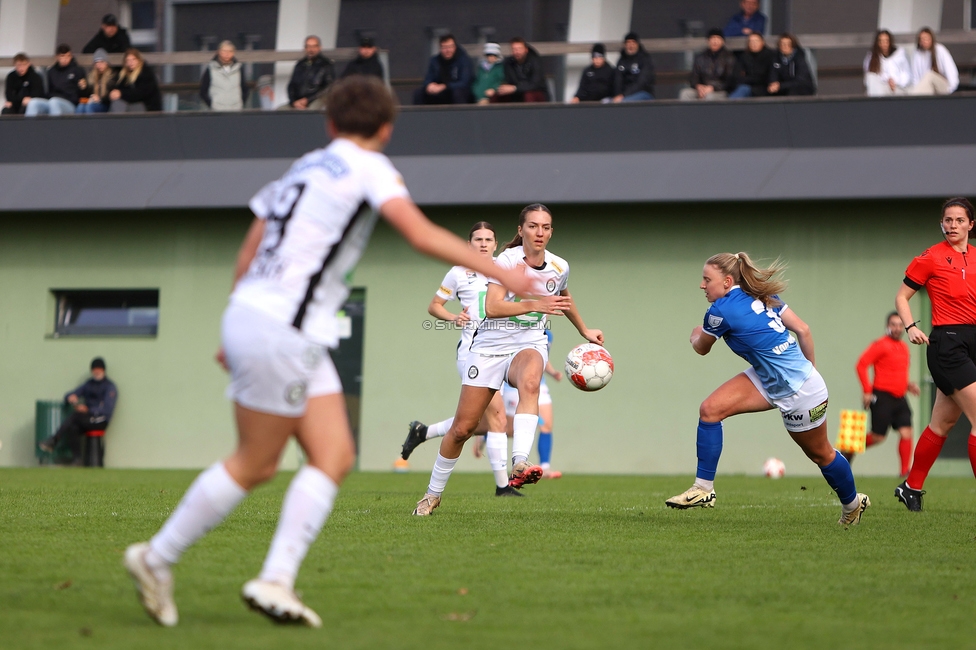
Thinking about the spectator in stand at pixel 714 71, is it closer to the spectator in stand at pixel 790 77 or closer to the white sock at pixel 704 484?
the spectator in stand at pixel 790 77

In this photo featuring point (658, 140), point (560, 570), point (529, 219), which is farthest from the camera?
point (658, 140)

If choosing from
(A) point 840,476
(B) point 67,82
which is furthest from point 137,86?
(A) point 840,476

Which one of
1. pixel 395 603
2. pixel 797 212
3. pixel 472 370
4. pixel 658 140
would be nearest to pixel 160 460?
pixel 658 140

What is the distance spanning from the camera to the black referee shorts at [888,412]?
1548cm

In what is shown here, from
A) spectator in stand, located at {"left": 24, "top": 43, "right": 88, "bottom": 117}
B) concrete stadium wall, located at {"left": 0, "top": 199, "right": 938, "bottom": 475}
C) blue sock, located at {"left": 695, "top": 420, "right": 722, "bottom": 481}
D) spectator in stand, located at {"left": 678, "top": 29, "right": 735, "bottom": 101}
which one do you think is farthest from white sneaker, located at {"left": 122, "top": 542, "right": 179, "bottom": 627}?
spectator in stand, located at {"left": 24, "top": 43, "right": 88, "bottom": 117}

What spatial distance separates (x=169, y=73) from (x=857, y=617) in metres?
16.4

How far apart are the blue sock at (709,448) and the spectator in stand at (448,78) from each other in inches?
423

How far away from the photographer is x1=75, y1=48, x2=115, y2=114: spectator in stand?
726 inches

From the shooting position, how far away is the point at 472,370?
8.19 metres

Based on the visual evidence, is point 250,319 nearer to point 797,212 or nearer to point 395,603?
point 395,603

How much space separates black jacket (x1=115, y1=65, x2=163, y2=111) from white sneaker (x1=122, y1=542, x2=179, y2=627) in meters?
15.4

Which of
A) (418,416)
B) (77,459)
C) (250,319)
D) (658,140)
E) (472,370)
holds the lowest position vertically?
(77,459)

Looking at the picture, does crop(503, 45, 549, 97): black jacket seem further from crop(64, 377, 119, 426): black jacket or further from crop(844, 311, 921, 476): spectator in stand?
crop(64, 377, 119, 426): black jacket

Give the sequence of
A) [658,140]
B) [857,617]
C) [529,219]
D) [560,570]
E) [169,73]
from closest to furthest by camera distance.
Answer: [857,617], [560,570], [529,219], [658,140], [169,73]
